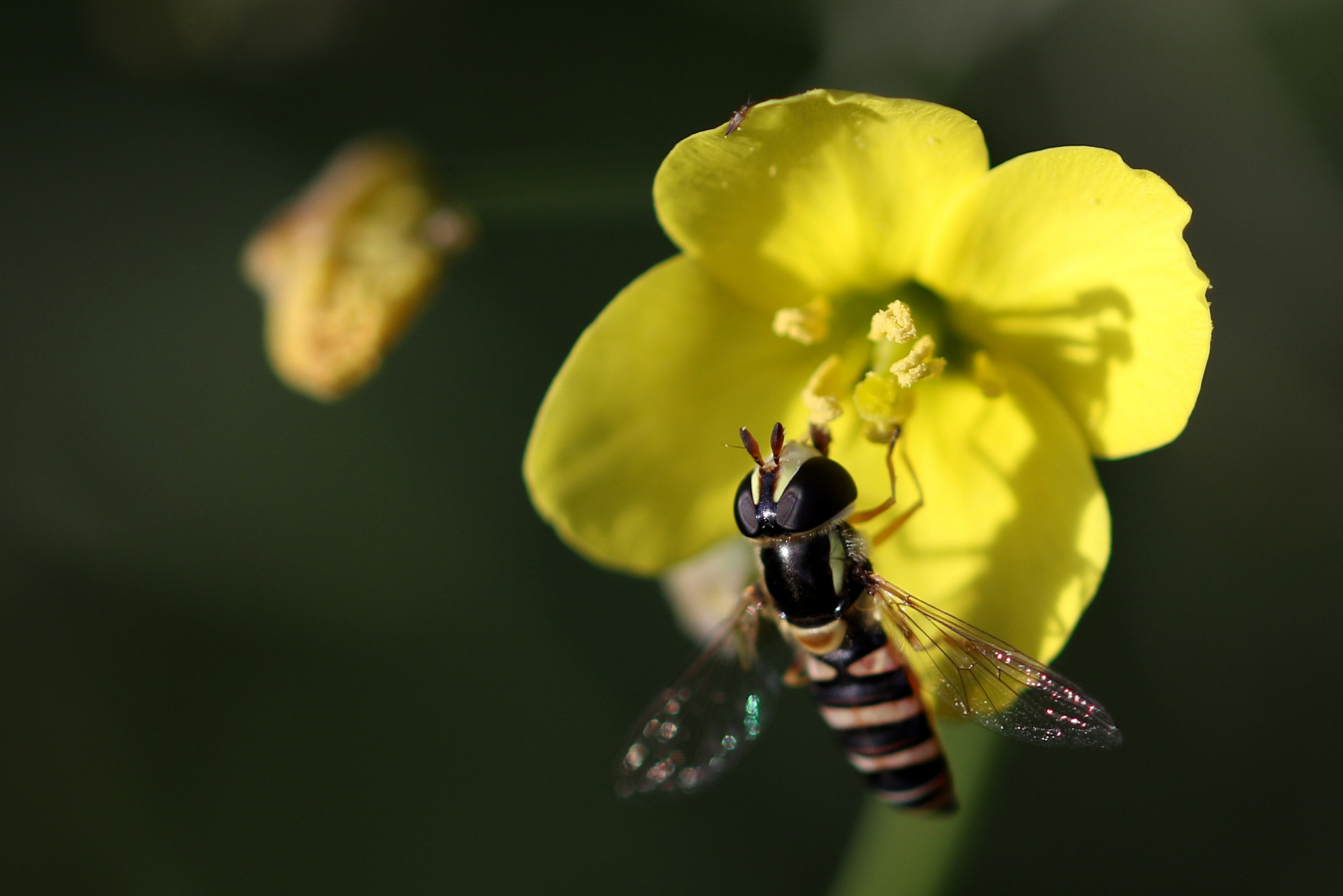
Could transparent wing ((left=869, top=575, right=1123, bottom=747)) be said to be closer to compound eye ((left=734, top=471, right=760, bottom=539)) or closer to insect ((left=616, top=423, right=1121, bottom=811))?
insect ((left=616, top=423, right=1121, bottom=811))

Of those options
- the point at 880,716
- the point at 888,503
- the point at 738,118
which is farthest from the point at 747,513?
the point at 738,118

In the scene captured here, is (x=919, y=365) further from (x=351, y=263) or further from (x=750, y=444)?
(x=351, y=263)

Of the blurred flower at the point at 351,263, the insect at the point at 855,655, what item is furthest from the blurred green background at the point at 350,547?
the insect at the point at 855,655

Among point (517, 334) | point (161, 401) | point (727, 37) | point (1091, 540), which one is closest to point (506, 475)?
point (517, 334)

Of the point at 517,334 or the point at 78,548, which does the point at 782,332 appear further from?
the point at 78,548

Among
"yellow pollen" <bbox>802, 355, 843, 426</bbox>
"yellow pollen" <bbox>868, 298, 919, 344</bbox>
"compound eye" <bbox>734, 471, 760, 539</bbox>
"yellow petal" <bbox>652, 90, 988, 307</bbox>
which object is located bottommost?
"compound eye" <bbox>734, 471, 760, 539</bbox>

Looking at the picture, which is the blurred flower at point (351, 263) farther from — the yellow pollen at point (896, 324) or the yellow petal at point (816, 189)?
the yellow pollen at point (896, 324)

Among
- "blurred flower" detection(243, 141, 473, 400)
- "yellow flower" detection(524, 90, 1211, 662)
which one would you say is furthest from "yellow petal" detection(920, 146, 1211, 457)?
"blurred flower" detection(243, 141, 473, 400)

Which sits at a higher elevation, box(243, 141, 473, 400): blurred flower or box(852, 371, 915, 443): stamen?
box(243, 141, 473, 400): blurred flower
